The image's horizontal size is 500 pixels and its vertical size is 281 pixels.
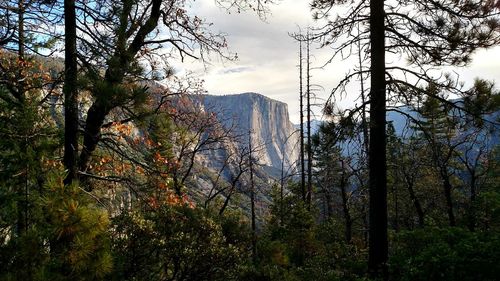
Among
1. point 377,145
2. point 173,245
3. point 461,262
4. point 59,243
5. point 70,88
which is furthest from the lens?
point 377,145

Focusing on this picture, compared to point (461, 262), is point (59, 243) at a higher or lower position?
higher

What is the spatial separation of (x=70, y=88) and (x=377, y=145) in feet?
19.1

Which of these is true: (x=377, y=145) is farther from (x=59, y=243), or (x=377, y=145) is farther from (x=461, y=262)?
(x=59, y=243)

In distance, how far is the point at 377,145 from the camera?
26.3 ft

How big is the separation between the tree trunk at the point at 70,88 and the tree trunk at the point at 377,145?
548 cm

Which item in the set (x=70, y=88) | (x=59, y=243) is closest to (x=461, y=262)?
(x=59, y=243)

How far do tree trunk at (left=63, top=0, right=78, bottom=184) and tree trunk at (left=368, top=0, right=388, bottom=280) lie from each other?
548cm

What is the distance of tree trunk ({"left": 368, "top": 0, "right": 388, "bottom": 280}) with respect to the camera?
311 inches

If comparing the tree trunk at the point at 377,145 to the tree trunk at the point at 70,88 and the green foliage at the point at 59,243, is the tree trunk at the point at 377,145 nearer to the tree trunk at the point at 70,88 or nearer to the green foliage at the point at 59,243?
the tree trunk at the point at 70,88

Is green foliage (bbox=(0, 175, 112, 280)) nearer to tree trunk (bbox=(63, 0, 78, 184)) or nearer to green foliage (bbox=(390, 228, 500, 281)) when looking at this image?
tree trunk (bbox=(63, 0, 78, 184))

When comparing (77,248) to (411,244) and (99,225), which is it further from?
(411,244)

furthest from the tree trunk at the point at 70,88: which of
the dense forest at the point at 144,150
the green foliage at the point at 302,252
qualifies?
the green foliage at the point at 302,252

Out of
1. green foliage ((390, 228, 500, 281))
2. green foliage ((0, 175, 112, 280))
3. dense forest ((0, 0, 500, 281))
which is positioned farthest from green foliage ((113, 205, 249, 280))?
green foliage ((390, 228, 500, 281))

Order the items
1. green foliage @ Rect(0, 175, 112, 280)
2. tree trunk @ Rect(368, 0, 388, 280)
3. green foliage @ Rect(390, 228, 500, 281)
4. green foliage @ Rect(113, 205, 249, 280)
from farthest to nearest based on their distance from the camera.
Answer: tree trunk @ Rect(368, 0, 388, 280) → green foliage @ Rect(113, 205, 249, 280) → green foliage @ Rect(390, 228, 500, 281) → green foliage @ Rect(0, 175, 112, 280)
